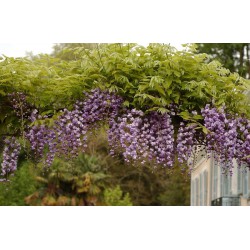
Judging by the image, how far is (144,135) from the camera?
632 centimetres

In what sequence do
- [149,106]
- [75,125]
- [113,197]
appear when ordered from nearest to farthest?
[149,106], [75,125], [113,197]

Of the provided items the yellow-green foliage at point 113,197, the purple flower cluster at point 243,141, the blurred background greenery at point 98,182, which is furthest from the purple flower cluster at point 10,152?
the yellow-green foliage at point 113,197

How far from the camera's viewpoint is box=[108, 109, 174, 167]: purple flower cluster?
628 cm

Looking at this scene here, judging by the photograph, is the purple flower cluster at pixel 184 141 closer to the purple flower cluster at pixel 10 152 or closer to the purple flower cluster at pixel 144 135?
the purple flower cluster at pixel 144 135

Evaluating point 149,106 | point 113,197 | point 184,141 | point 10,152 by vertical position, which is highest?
point 113,197

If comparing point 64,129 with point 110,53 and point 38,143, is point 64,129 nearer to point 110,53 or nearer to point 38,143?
point 38,143

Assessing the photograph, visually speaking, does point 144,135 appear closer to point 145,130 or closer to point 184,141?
point 145,130

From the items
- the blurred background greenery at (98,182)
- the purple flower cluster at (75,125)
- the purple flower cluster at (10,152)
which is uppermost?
the blurred background greenery at (98,182)

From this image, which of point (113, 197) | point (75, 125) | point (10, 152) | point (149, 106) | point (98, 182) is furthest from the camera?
point (98, 182)

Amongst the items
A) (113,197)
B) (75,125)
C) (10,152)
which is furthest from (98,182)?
(75,125)

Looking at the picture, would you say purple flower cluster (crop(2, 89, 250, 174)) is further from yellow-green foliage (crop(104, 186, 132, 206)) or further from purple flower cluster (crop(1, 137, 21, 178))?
yellow-green foliage (crop(104, 186, 132, 206))

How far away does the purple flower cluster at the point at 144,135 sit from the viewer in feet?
20.6

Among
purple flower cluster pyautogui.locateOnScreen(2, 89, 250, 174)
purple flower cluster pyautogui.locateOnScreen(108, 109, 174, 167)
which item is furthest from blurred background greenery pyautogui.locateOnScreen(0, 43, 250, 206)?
purple flower cluster pyautogui.locateOnScreen(108, 109, 174, 167)
